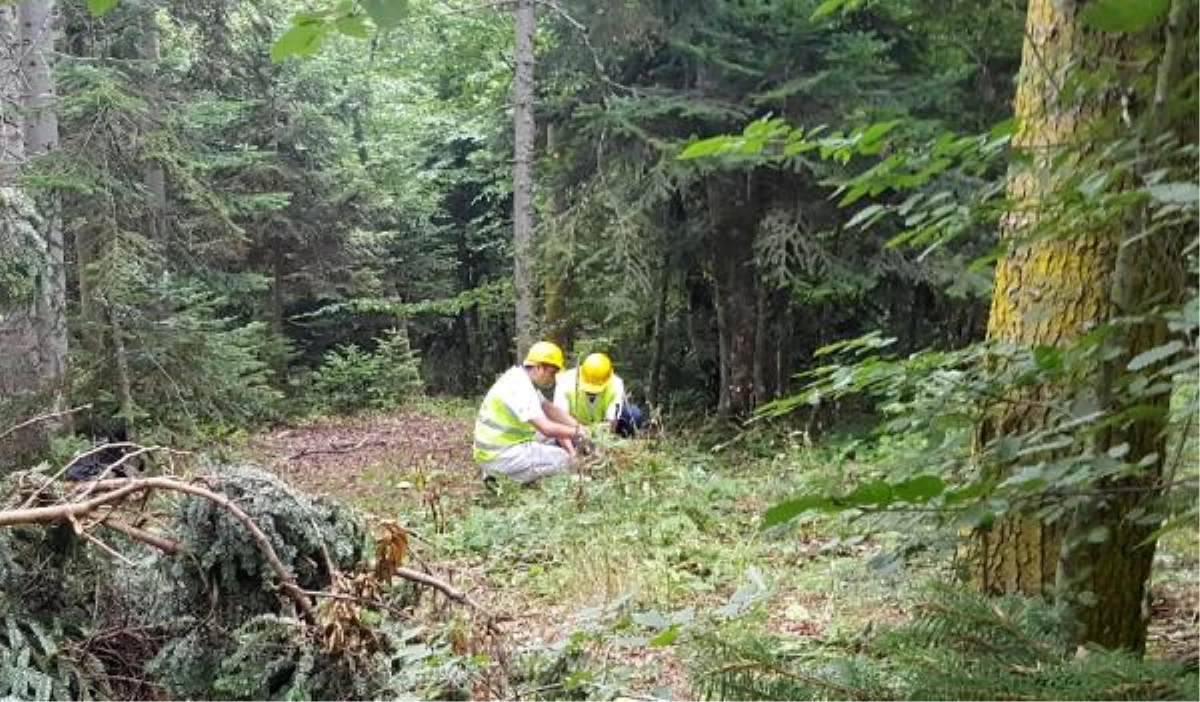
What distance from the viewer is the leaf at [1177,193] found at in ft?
3.90

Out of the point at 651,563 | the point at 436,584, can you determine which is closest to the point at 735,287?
the point at 651,563

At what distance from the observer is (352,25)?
1.39 metres

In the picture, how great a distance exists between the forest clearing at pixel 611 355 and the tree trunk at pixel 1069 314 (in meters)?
0.01

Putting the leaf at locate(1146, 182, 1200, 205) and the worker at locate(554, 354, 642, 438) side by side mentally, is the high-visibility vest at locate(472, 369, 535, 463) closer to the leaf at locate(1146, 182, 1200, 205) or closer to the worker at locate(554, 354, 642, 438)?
the worker at locate(554, 354, 642, 438)

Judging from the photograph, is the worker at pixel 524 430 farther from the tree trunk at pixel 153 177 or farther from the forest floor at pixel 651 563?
the tree trunk at pixel 153 177

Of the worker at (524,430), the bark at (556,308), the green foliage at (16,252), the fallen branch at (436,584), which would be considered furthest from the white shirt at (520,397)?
the fallen branch at (436,584)

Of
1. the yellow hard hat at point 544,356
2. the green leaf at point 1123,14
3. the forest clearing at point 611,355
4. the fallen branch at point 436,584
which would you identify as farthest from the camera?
the yellow hard hat at point 544,356

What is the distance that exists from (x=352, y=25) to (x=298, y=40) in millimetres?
82

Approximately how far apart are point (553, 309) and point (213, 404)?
17.7 ft

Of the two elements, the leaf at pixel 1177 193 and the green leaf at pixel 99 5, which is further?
the green leaf at pixel 99 5

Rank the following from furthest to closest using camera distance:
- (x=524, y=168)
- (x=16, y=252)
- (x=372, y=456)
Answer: (x=524, y=168), (x=372, y=456), (x=16, y=252)

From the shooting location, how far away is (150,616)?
307 cm

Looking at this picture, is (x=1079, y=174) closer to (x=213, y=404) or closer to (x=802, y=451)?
(x=802, y=451)

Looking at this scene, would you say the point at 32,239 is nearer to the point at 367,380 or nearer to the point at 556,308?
the point at 556,308
